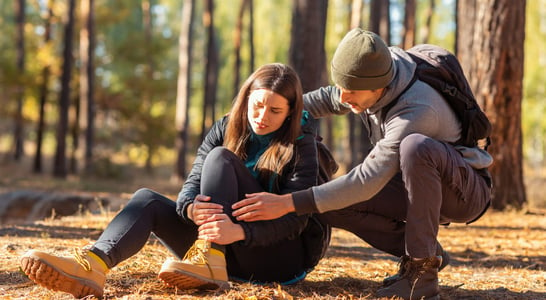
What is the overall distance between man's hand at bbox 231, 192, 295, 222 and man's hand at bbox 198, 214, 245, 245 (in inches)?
2.1

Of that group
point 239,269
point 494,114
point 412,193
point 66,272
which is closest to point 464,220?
point 412,193

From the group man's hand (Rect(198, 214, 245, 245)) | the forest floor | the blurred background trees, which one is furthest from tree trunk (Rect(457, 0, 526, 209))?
man's hand (Rect(198, 214, 245, 245))

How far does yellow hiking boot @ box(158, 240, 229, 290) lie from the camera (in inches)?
114

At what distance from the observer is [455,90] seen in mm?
3166

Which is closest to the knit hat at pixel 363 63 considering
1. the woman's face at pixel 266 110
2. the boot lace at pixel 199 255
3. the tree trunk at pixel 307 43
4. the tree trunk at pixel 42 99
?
the woman's face at pixel 266 110

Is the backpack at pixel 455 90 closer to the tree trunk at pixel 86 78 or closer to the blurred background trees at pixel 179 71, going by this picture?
the blurred background trees at pixel 179 71

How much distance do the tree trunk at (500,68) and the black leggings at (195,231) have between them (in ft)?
15.6

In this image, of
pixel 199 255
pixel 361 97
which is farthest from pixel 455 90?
pixel 199 255

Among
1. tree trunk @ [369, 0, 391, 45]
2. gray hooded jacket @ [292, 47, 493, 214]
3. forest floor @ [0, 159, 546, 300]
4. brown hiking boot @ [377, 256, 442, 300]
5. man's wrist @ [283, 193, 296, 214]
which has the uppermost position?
tree trunk @ [369, 0, 391, 45]

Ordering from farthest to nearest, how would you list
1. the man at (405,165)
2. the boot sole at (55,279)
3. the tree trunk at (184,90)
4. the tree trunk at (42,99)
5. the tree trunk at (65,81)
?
the tree trunk at (42,99)
the tree trunk at (184,90)
the tree trunk at (65,81)
the man at (405,165)
the boot sole at (55,279)

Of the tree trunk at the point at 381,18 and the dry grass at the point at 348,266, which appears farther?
the tree trunk at the point at 381,18

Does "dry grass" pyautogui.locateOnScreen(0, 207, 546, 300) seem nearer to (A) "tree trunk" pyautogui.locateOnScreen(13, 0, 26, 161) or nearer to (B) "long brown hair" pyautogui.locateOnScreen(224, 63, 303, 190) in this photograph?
(B) "long brown hair" pyautogui.locateOnScreen(224, 63, 303, 190)

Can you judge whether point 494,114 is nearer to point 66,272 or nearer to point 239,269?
point 239,269

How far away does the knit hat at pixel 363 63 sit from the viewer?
9.82 feet
